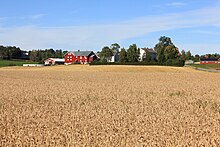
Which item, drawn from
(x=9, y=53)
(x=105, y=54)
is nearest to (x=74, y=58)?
(x=105, y=54)

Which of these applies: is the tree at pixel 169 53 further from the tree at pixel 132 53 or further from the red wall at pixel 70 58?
the red wall at pixel 70 58

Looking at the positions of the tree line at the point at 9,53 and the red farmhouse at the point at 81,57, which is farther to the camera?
the tree line at the point at 9,53

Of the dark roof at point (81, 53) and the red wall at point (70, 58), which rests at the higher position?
the dark roof at point (81, 53)

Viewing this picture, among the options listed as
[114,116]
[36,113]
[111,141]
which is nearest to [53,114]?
[36,113]

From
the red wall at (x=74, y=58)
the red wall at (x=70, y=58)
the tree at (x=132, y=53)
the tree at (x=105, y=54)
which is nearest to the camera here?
the tree at (x=132, y=53)

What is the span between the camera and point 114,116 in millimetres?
12359

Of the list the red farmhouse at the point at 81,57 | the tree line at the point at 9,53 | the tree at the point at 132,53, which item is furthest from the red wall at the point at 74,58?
the tree line at the point at 9,53

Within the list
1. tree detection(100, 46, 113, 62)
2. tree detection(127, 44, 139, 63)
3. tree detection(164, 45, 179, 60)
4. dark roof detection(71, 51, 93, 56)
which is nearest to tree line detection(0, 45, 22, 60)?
dark roof detection(71, 51, 93, 56)

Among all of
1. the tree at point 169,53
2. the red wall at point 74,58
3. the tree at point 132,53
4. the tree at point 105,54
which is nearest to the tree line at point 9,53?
the red wall at point 74,58

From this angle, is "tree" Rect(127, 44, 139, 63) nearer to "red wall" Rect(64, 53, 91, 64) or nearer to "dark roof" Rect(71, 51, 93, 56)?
"dark roof" Rect(71, 51, 93, 56)

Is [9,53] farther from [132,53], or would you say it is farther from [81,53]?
[132,53]

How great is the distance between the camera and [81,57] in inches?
6102

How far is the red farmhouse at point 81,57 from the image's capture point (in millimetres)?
153825

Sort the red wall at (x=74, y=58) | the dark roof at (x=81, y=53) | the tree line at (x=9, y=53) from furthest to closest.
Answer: the tree line at (x=9, y=53), the dark roof at (x=81, y=53), the red wall at (x=74, y=58)
